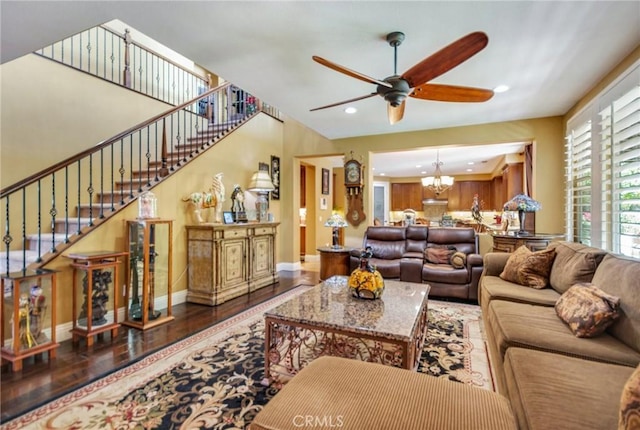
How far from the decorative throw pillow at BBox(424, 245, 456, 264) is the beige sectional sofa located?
158 centimetres

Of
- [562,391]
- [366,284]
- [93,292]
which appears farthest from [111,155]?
[562,391]

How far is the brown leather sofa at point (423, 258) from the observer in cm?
402

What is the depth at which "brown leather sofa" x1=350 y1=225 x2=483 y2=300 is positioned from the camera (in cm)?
402

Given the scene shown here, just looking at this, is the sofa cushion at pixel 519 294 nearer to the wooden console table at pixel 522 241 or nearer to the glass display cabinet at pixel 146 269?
the wooden console table at pixel 522 241

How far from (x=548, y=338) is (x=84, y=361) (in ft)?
10.6

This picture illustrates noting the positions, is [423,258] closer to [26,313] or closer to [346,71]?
[346,71]

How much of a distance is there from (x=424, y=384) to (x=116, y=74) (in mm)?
5372

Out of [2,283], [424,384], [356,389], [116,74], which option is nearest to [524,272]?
[424,384]

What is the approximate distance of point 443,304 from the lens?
395cm

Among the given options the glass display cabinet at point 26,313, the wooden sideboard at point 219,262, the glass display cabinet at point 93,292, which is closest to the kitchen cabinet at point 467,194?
the wooden sideboard at point 219,262

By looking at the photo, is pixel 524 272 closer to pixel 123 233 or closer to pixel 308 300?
pixel 308 300

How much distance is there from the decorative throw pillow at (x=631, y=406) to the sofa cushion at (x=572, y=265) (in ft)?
6.13

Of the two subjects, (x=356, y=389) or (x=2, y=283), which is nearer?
(x=356, y=389)

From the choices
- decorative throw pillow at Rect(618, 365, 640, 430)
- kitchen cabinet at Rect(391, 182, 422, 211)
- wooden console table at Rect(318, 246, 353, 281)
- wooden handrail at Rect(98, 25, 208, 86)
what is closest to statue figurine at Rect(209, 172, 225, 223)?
wooden console table at Rect(318, 246, 353, 281)
